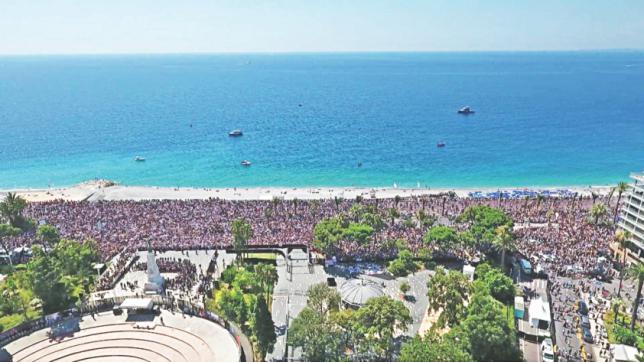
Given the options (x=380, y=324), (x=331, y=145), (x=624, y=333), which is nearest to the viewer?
(x=380, y=324)

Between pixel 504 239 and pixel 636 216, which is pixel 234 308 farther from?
pixel 636 216

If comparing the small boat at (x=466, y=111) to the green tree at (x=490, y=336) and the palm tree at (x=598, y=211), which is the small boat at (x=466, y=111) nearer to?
the palm tree at (x=598, y=211)

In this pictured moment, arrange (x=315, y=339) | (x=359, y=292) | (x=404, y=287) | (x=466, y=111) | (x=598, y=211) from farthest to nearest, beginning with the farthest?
1. (x=466, y=111)
2. (x=598, y=211)
3. (x=404, y=287)
4. (x=359, y=292)
5. (x=315, y=339)

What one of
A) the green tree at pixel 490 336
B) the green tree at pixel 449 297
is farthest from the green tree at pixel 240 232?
the green tree at pixel 490 336

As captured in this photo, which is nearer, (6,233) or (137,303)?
(137,303)

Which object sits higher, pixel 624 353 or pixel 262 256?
pixel 262 256

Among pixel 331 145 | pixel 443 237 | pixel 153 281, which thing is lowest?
pixel 153 281

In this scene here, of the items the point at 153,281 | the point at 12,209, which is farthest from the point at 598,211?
the point at 12,209
